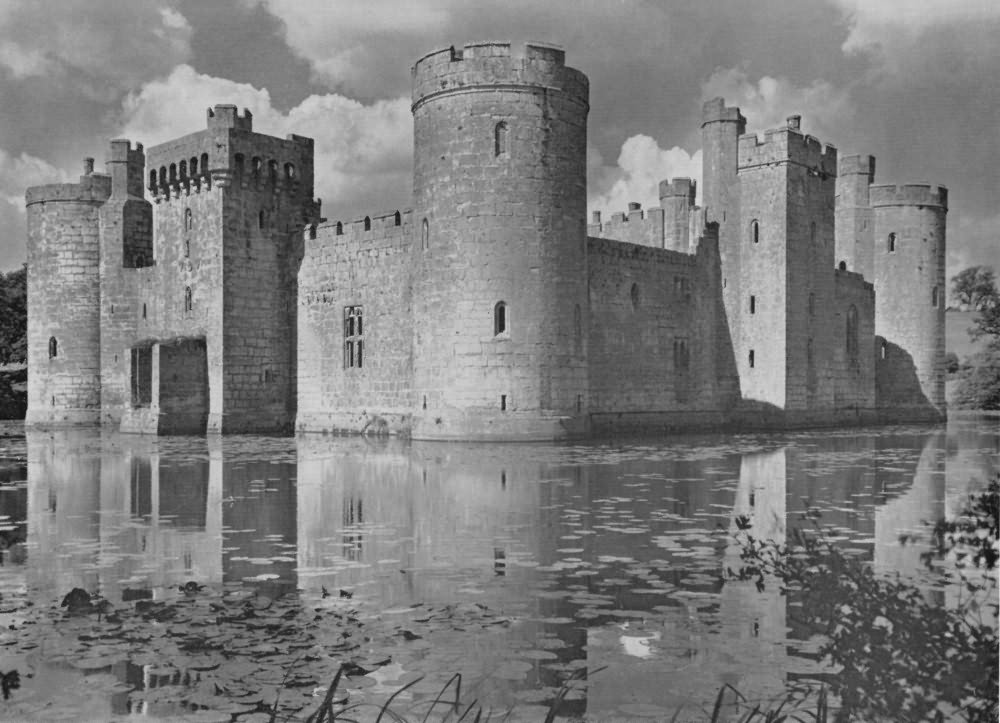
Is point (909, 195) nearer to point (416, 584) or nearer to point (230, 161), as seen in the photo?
point (230, 161)

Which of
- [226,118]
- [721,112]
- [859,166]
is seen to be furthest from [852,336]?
[226,118]

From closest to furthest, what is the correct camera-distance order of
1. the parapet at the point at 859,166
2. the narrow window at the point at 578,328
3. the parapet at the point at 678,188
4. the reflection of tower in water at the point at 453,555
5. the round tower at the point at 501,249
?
1. the reflection of tower in water at the point at 453,555
2. the round tower at the point at 501,249
3. the narrow window at the point at 578,328
4. the parapet at the point at 678,188
5. the parapet at the point at 859,166

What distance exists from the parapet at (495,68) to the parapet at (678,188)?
11.5 meters

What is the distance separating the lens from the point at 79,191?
123 feet

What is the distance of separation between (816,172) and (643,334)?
8.45 metres

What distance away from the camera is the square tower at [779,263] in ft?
108

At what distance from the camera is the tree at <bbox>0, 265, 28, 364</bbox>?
47.0 meters

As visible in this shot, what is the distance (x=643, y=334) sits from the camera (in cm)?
3169

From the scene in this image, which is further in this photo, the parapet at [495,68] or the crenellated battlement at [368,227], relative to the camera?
the crenellated battlement at [368,227]

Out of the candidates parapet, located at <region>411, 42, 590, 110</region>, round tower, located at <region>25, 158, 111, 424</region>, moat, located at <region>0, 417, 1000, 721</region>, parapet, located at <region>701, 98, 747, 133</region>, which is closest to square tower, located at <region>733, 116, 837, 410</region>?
parapet, located at <region>701, 98, 747, 133</region>

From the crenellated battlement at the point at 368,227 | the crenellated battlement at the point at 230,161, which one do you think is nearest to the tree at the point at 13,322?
the crenellated battlement at the point at 230,161

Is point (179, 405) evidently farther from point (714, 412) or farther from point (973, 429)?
point (973, 429)

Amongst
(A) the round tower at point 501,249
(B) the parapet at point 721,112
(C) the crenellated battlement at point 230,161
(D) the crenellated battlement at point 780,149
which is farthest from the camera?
(B) the parapet at point 721,112

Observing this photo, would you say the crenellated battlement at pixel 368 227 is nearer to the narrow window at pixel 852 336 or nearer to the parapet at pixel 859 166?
the narrow window at pixel 852 336
